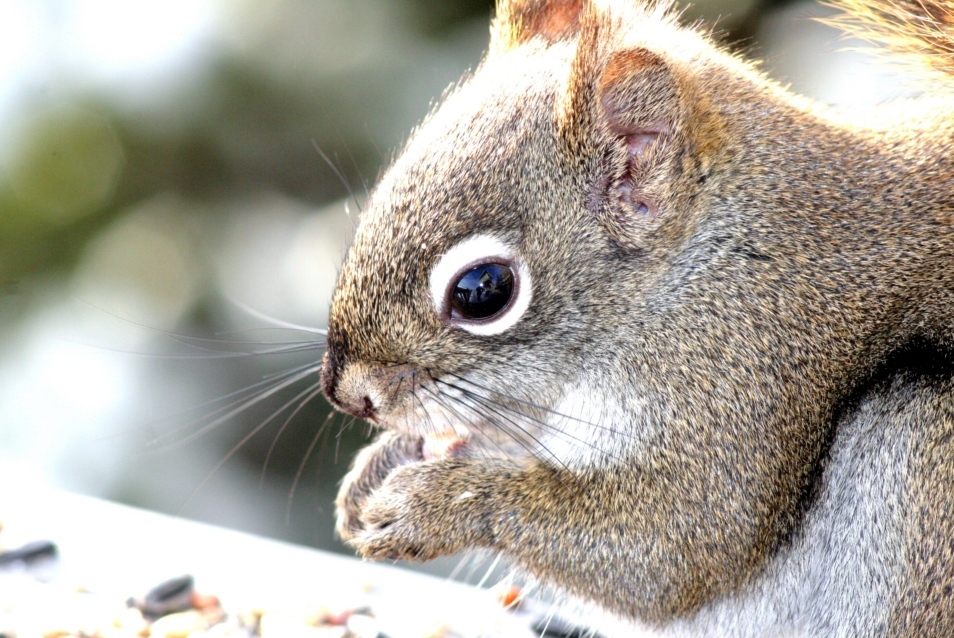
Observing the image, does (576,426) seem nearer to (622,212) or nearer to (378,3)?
(622,212)

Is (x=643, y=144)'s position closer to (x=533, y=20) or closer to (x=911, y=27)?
(x=533, y=20)

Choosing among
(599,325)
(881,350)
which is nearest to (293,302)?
(599,325)

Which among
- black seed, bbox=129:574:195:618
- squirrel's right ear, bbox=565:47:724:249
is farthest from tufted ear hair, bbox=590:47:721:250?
black seed, bbox=129:574:195:618

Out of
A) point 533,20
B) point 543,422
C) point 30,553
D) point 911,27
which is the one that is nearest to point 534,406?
point 543,422

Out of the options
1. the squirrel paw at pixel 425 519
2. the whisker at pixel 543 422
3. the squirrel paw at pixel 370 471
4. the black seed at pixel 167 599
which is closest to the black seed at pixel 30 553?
the black seed at pixel 167 599

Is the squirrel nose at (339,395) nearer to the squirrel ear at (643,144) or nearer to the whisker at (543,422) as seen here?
the whisker at (543,422)

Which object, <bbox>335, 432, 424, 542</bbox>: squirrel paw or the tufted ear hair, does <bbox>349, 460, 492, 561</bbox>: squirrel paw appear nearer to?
<bbox>335, 432, 424, 542</bbox>: squirrel paw

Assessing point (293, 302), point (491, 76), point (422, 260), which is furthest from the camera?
point (293, 302)
